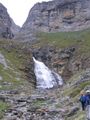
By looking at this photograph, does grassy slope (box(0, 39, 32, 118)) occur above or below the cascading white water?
above

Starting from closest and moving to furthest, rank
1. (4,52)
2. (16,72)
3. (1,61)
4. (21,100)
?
(21,100) → (16,72) → (1,61) → (4,52)

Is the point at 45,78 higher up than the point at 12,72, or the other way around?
the point at 12,72

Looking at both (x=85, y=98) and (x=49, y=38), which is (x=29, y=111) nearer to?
(x=85, y=98)

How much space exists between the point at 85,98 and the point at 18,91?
36.0 m

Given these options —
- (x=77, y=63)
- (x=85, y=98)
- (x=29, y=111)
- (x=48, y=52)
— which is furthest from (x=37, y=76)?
(x=85, y=98)

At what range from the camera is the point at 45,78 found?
4476 inches

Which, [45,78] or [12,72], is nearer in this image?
[12,72]

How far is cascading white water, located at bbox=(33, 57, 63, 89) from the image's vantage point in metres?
108

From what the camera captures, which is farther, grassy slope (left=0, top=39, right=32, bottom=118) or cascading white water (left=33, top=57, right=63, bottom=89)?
cascading white water (left=33, top=57, right=63, bottom=89)

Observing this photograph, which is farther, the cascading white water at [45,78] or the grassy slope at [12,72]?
the cascading white water at [45,78]

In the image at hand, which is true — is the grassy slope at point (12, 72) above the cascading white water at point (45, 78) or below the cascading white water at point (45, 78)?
above

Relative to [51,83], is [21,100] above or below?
above

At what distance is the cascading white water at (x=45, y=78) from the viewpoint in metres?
108

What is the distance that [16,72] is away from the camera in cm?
10081
